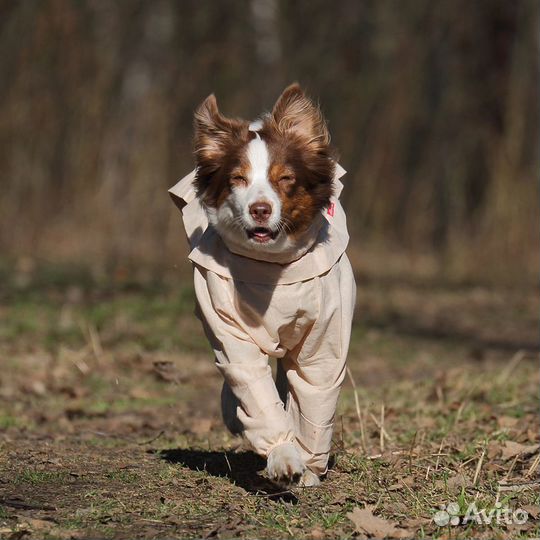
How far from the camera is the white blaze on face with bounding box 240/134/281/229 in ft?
15.1

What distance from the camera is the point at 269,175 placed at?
473 cm

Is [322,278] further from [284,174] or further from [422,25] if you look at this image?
[422,25]

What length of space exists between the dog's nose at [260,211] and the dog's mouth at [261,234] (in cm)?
5

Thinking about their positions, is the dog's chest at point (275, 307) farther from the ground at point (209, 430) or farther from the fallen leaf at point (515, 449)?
the fallen leaf at point (515, 449)

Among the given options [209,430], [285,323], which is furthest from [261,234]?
[209,430]

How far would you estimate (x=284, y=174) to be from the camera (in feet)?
15.6

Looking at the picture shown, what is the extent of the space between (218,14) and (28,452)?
10712 mm

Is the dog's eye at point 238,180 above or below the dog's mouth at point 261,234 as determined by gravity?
above

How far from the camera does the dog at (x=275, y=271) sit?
4.67m

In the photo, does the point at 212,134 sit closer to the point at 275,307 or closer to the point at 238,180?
the point at 238,180

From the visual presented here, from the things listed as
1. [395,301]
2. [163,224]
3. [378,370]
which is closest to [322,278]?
[378,370]

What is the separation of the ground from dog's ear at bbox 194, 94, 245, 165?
4.64ft

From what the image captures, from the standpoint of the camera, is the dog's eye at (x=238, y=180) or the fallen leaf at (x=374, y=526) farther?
the dog's eye at (x=238, y=180)

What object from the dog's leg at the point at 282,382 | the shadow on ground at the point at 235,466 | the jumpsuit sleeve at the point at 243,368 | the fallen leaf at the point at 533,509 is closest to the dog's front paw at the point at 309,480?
the shadow on ground at the point at 235,466
